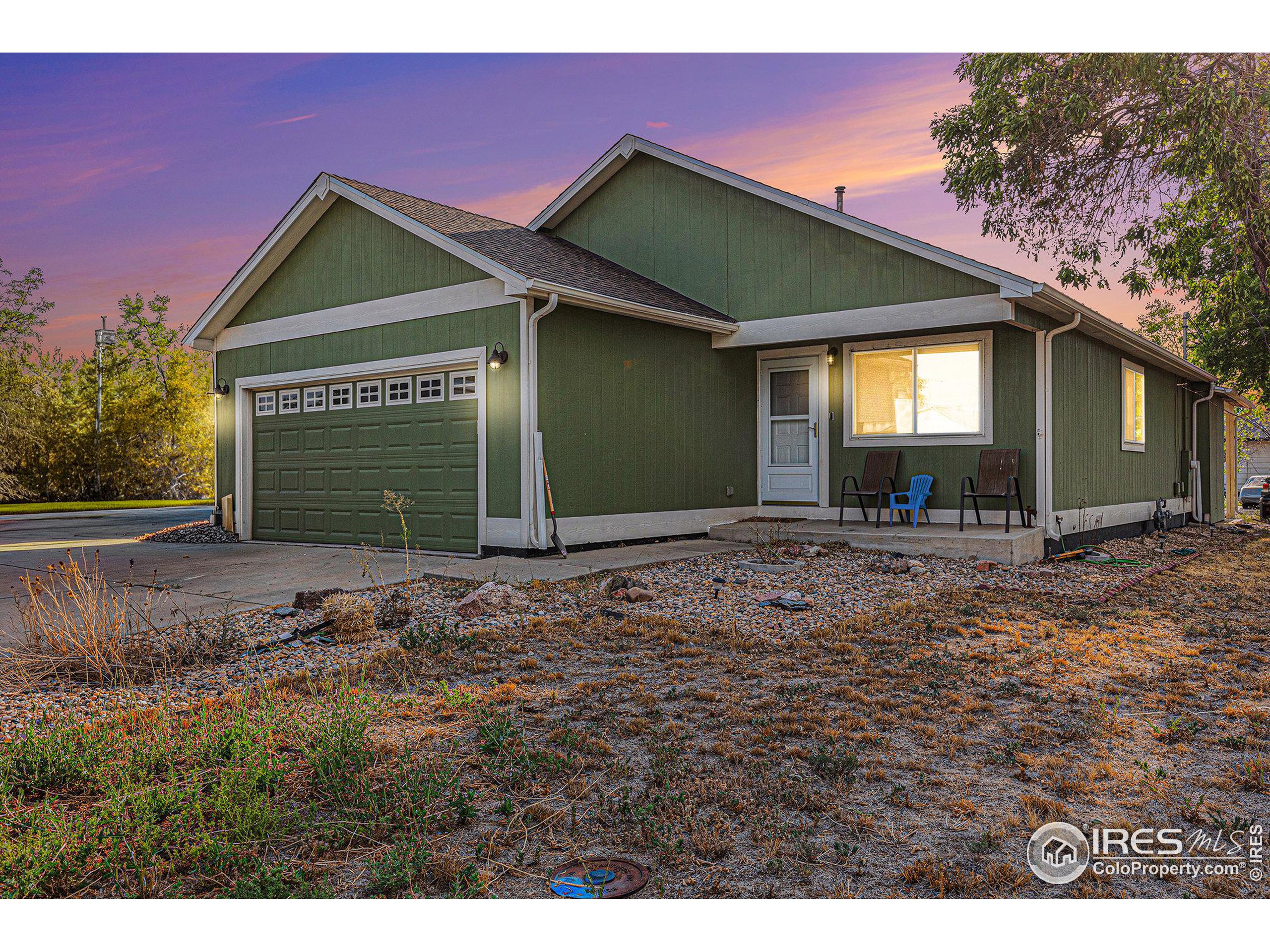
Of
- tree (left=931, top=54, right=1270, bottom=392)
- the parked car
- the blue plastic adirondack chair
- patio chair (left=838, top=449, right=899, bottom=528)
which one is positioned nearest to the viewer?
the blue plastic adirondack chair

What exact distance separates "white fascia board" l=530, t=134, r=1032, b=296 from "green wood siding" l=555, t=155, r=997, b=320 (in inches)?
3.8

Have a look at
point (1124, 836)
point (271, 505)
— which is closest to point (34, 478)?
point (271, 505)

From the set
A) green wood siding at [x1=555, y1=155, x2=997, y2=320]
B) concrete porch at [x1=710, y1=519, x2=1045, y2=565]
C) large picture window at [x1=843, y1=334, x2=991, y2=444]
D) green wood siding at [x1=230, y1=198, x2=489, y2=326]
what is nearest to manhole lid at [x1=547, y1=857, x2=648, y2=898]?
concrete porch at [x1=710, y1=519, x2=1045, y2=565]

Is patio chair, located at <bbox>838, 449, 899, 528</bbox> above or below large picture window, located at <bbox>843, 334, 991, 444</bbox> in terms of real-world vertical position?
below

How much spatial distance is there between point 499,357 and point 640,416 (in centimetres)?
193

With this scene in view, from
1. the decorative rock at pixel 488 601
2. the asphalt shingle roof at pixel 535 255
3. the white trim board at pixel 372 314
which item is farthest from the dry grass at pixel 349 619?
the white trim board at pixel 372 314

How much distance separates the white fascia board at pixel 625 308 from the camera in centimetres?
844

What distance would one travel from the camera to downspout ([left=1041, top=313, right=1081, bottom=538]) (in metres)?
9.58

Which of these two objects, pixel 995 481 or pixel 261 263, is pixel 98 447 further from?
pixel 995 481

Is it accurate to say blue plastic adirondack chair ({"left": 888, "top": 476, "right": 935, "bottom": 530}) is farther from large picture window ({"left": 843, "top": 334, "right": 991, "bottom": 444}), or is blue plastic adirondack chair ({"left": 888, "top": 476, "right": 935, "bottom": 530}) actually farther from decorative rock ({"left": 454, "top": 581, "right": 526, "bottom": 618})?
decorative rock ({"left": 454, "top": 581, "right": 526, "bottom": 618})

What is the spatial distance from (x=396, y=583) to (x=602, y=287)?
430cm

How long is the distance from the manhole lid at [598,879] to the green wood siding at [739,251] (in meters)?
8.21

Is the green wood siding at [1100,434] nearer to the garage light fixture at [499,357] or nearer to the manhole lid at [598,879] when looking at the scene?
the garage light fixture at [499,357]
